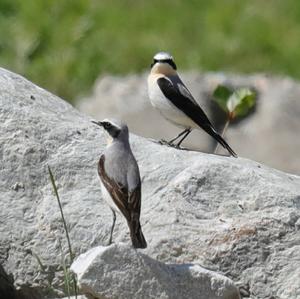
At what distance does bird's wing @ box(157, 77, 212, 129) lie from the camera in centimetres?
908

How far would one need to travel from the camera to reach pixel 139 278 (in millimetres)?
6645

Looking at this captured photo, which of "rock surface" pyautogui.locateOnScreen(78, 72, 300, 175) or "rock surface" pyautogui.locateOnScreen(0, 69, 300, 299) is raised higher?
"rock surface" pyautogui.locateOnScreen(78, 72, 300, 175)

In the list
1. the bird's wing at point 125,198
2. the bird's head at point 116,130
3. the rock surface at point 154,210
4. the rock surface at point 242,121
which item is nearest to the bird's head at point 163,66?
the rock surface at point 154,210

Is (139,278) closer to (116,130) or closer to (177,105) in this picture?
(116,130)

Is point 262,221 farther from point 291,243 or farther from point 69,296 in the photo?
point 69,296

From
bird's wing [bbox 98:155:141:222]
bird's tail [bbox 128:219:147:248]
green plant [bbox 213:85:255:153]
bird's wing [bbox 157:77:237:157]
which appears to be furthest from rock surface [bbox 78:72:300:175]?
bird's tail [bbox 128:219:147:248]

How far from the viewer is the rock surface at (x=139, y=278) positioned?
6.54 m

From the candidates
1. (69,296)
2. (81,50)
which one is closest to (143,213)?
(69,296)

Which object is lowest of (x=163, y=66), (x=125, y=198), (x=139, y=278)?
(x=139, y=278)

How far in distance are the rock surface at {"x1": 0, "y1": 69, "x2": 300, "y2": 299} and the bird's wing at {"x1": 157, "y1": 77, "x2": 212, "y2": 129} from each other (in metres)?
1.50

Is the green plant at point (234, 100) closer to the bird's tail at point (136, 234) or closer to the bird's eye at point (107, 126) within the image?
the bird's eye at point (107, 126)

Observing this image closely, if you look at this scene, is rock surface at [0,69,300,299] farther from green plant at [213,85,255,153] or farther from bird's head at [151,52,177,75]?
bird's head at [151,52,177,75]

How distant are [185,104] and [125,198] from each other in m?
2.50

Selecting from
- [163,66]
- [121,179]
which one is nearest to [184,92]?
[163,66]
